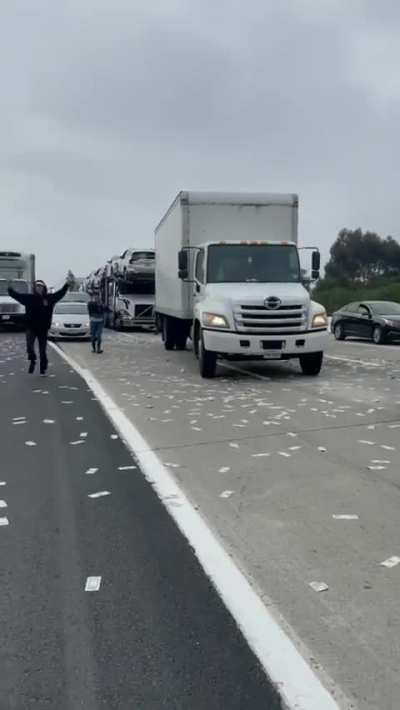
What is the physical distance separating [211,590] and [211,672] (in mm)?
764

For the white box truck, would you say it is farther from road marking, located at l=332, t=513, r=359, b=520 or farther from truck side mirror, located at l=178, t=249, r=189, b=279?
road marking, located at l=332, t=513, r=359, b=520

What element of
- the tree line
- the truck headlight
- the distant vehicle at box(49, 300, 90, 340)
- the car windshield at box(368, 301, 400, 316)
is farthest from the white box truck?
the tree line

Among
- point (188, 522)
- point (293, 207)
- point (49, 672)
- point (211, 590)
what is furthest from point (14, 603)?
point (293, 207)

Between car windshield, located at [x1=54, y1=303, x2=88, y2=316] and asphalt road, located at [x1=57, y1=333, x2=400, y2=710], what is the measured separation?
1420 centimetres

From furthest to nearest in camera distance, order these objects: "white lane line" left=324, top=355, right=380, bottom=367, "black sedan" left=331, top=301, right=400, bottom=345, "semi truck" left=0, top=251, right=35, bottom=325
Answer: "semi truck" left=0, top=251, right=35, bottom=325 < "black sedan" left=331, top=301, right=400, bottom=345 < "white lane line" left=324, top=355, right=380, bottom=367

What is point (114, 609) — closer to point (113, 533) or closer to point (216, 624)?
point (216, 624)

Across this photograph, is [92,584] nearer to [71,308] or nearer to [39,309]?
[39,309]

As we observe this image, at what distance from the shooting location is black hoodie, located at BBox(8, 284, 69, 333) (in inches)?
519

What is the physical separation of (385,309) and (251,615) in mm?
22243

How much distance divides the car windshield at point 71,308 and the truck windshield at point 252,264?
13.1 metres

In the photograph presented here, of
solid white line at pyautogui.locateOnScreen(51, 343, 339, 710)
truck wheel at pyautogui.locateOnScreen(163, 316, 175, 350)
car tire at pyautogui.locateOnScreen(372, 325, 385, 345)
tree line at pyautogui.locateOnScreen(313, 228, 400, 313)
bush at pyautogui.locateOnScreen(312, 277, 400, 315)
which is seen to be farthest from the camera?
tree line at pyautogui.locateOnScreen(313, 228, 400, 313)

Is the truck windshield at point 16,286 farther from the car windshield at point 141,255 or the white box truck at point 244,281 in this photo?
the white box truck at point 244,281

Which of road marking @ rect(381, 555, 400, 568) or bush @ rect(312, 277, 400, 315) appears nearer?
road marking @ rect(381, 555, 400, 568)

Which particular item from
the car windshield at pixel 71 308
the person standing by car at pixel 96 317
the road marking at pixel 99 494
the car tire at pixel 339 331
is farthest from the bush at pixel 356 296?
the road marking at pixel 99 494
